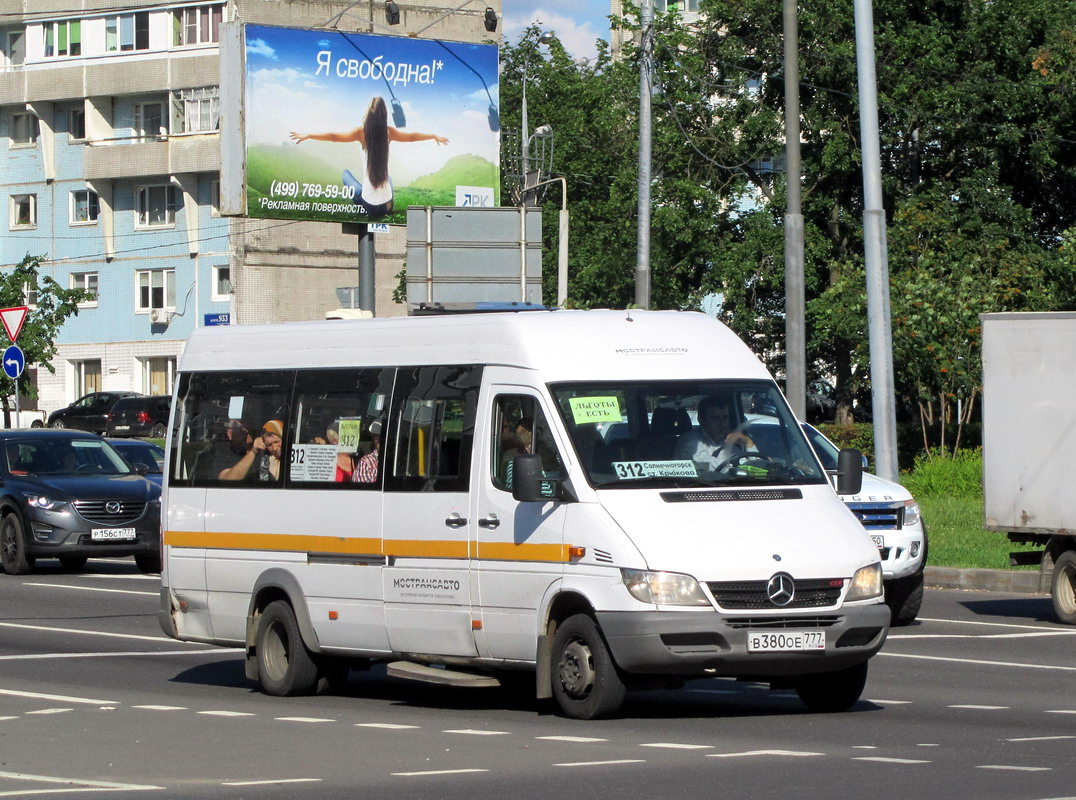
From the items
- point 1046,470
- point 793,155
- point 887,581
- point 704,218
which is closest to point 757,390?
point 887,581

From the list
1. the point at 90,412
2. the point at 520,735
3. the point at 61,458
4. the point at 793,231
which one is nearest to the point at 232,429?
the point at 520,735

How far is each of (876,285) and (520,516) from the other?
13.6 meters

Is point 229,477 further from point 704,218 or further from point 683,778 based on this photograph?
point 704,218

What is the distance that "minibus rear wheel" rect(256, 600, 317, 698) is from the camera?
1249 centimetres

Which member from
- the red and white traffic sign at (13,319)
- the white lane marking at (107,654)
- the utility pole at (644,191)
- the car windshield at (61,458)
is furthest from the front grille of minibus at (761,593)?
the red and white traffic sign at (13,319)

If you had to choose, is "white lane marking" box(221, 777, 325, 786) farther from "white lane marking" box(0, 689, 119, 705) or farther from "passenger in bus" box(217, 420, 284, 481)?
"passenger in bus" box(217, 420, 284, 481)

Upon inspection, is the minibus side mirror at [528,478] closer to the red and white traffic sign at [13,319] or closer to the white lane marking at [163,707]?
the white lane marking at [163,707]

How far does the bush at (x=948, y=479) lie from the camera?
32.2 meters

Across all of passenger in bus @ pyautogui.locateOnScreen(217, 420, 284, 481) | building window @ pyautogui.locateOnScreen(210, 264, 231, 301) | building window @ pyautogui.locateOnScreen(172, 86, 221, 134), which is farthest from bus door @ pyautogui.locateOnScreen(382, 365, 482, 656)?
building window @ pyautogui.locateOnScreen(210, 264, 231, 301)

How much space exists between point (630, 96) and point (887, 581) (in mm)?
35681

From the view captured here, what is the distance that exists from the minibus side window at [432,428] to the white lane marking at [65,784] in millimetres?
3233

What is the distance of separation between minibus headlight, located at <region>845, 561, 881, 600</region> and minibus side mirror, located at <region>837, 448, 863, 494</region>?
37.4 inches

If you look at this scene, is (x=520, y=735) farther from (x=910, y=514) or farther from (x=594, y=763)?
(x=910, y=514)

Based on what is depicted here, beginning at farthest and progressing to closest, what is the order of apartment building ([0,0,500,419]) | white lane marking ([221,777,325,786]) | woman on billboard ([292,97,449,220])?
apartment building ([0,0,500,419]) < woman on billboard ([292,97,449,220]) < white lane marking ([221,777,325,786])
